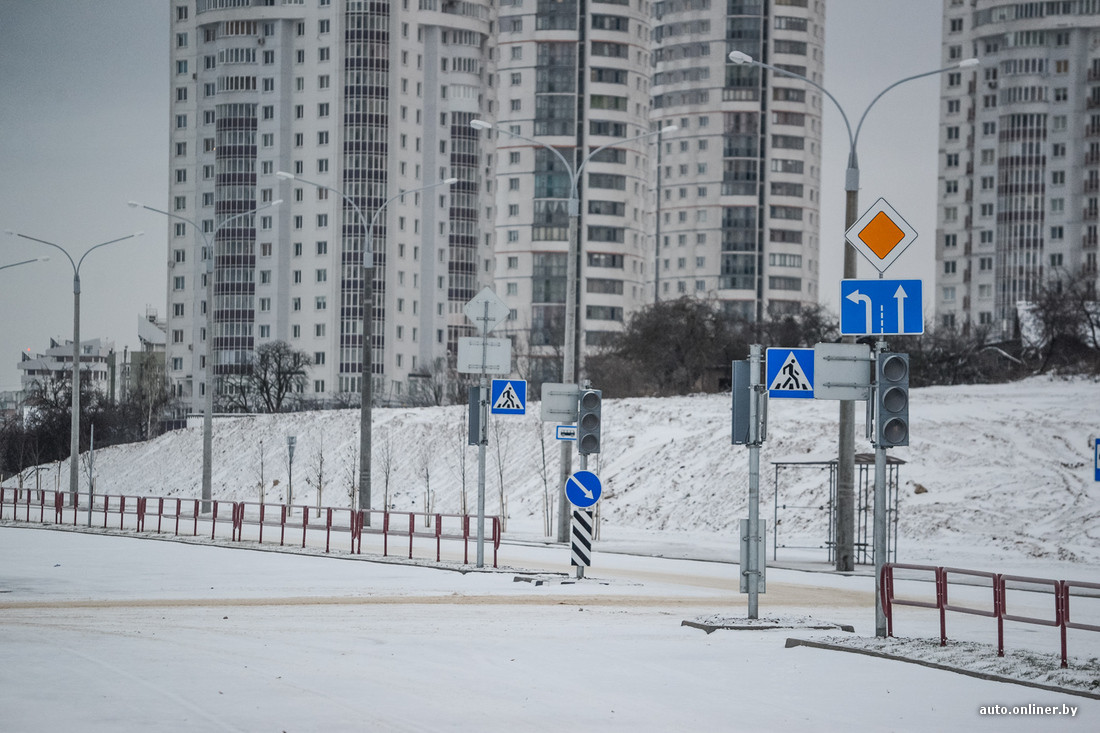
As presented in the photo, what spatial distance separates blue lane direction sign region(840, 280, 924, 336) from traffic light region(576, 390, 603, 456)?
29.2 ft

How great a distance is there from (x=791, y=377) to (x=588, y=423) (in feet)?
11.1

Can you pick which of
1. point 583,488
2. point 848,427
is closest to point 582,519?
point 583,488

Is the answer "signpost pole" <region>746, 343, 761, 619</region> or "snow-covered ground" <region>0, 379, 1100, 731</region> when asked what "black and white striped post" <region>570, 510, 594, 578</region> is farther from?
"signpost pole" <region>746, 343, 761, 619</region>

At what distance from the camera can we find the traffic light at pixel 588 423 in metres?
24.7

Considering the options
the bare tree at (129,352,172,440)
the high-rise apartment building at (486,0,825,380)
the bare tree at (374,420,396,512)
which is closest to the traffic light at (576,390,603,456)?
the bare tree at (374,420,396,512)

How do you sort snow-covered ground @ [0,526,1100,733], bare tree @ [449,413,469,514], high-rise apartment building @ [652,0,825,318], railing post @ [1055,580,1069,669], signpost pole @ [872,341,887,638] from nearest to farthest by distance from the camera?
snow-covered ground @ [0,526,1100,733] → railing post @ [1055,580,1069,669] → signpost pole @ [872,341,887,638] → bare tree @ [449,413,469,514] → high-rise apartment building @ [652,0,825,318]

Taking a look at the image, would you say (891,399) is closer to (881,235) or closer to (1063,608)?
(881,235)

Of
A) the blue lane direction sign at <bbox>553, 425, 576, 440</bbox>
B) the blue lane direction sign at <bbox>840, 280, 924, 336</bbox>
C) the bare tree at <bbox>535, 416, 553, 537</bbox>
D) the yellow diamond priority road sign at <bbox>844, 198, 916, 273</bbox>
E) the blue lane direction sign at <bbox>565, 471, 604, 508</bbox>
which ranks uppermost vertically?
the yellow diamond priority road sign at <bbox>844, 198, 916, 273</bbox>

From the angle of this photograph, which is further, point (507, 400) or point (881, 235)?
point (507, 400)

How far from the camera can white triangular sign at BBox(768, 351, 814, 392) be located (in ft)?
77.7

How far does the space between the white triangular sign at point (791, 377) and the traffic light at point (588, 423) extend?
2986 mm

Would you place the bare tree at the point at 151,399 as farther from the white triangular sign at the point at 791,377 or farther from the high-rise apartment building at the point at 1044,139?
the white triangular sign at the point at 791,377

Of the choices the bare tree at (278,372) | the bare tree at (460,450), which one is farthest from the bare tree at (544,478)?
the bare tree at (278,372)

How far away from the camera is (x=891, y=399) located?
51.7 feet
